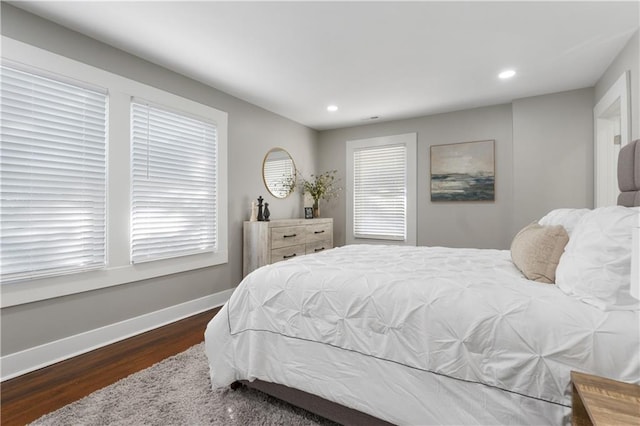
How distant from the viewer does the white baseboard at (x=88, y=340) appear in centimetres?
212

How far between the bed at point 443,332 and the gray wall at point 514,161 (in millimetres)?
1929

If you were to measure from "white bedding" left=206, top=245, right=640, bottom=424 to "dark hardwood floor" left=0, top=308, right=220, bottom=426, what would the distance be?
916 mm

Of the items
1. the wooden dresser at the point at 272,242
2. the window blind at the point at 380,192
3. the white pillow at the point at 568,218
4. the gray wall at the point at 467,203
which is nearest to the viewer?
the white pillow at the point at 568,218

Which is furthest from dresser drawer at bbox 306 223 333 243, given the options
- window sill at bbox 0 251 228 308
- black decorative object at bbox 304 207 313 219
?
window sill at bbox 0 251 228 308

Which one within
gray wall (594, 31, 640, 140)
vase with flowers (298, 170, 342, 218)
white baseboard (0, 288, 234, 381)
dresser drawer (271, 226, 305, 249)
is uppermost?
gray wall (594, 31, 640, 140)

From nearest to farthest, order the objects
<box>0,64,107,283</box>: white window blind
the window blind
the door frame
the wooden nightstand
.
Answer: the wooden nightstand
<box>0,64,107,283</box>: white window blind
the door frame
the window blind

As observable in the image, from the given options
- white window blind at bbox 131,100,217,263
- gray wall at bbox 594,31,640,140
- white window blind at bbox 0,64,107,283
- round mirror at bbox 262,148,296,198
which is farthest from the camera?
round mirror at bbox 262,148,296,198

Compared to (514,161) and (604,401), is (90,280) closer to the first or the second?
(604,401)

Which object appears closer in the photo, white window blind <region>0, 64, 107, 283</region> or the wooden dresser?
white window blind <region>0, 64, 107, 283</region>

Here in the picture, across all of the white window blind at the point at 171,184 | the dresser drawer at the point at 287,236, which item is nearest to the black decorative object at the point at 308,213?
the dresser drawer at the point at 287,236

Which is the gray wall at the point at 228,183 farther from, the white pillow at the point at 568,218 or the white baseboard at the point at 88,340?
the white pillow at the point at 568,218

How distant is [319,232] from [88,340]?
300 centimetres

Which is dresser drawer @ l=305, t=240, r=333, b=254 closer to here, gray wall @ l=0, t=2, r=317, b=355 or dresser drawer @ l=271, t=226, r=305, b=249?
dresser drawer @ l=271, t=226, r=305, b=249

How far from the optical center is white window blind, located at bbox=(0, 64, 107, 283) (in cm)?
209
